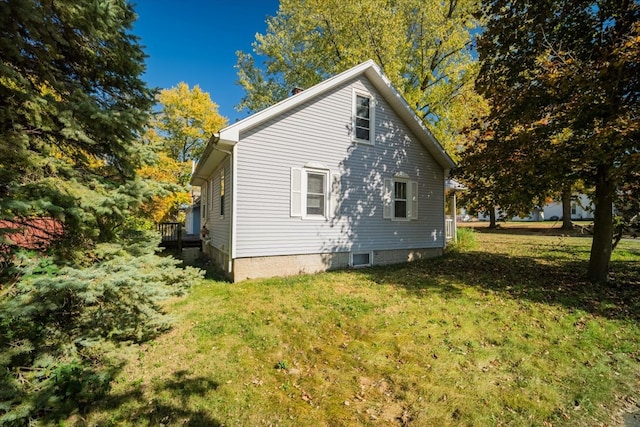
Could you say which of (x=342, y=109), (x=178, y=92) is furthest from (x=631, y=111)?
(x=178, y=92)

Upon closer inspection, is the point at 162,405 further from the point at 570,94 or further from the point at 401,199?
the point at 570,94

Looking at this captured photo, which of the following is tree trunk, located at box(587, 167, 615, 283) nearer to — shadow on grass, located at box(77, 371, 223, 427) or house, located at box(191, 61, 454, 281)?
house, located at box(191, 61, 454, 281)

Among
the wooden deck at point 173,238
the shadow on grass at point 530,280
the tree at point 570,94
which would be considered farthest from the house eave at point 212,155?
the tree at point 570,94

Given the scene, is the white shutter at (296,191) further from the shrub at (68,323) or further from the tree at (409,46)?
the tree at (409,46)

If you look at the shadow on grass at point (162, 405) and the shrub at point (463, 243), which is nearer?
the shadow on grass at point (162, 405)

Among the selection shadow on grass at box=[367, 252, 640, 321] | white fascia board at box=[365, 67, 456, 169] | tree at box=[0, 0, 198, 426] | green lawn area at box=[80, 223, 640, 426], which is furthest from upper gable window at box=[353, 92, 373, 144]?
tree at box=[0, 0, 198, 426]

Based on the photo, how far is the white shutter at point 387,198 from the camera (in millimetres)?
11172

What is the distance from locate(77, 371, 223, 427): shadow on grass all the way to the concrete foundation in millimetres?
4561

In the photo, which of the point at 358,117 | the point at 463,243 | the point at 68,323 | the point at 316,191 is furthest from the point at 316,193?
the point at 463,243

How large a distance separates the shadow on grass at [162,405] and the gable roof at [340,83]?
594 centimetres

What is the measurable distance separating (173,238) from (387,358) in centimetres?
1474

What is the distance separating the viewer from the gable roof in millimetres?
8336

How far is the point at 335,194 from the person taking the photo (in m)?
10.1

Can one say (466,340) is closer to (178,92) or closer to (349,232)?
(349,232)
